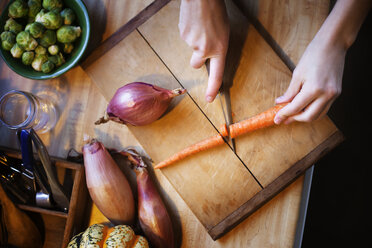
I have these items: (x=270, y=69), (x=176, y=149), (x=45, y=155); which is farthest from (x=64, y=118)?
(x=270, y=69)

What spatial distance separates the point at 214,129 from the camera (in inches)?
41.1

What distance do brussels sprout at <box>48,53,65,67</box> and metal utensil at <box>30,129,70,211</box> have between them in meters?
0.25

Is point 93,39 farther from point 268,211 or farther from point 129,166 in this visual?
point 268,211

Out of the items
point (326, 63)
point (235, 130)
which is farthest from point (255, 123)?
point (326, 63)

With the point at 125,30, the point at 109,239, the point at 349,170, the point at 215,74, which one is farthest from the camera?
the point at 349,170

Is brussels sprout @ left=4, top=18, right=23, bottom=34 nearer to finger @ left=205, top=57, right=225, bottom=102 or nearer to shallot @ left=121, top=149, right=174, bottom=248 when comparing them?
shallot @ left=121, top=149, right=174, bottom=248

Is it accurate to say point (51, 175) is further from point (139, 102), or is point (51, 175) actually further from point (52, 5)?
point (52, 5)

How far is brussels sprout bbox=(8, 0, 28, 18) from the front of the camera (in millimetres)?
1012

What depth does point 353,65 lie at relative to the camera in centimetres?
144

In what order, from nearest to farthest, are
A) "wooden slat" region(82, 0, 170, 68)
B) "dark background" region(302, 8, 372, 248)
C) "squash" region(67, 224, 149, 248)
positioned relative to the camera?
"squash" region(67, 224, 149, 248) < "wooden slat" region(82, 0, 170, 68) < "dark background" region(302, 8, 372, 248)

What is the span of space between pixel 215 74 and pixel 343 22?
416 millimetres

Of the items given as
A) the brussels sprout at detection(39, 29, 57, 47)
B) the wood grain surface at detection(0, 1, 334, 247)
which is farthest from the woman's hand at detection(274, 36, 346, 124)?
the brussels sprout at detection(39, 29, 57, 47)

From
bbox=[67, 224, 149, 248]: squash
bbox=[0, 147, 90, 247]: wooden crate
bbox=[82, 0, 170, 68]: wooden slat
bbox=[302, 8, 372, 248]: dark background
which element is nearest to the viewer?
bbox=[67, 224, 149, 248]: squash

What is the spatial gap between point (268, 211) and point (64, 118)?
2.68 feet
